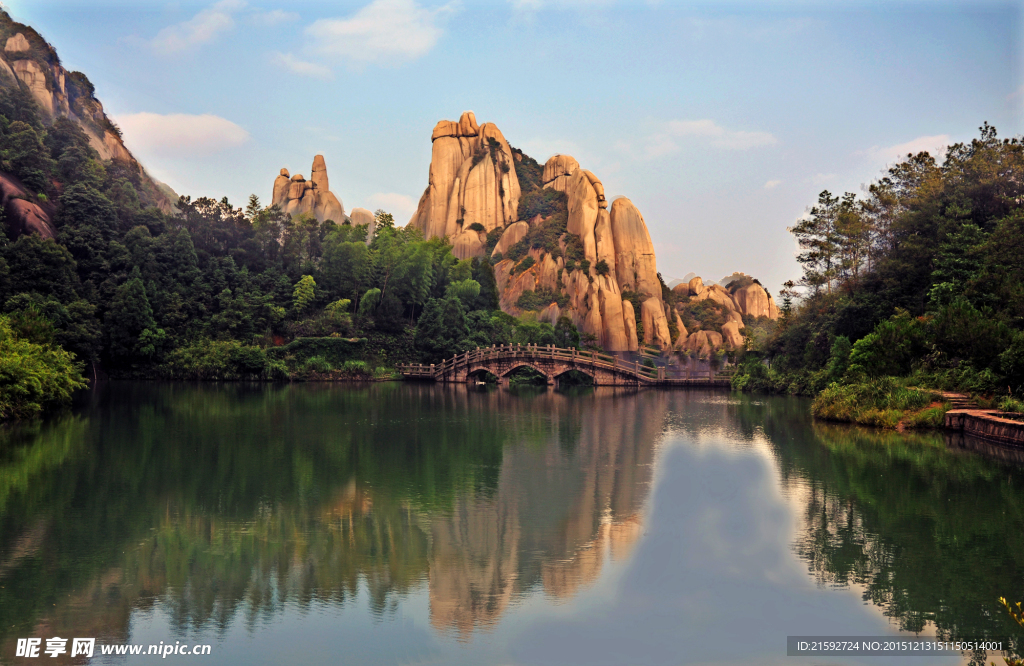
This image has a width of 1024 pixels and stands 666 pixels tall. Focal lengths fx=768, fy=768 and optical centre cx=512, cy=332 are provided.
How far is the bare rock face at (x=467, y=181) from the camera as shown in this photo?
254 feet

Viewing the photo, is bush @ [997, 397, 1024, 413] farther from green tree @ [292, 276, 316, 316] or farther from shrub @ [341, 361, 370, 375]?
green tree @ [292, 276, 316, 316]

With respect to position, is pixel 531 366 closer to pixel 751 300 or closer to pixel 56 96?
pixel 56 96

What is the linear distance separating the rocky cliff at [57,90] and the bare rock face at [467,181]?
28.2 metres

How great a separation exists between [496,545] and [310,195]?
7083 centimetres

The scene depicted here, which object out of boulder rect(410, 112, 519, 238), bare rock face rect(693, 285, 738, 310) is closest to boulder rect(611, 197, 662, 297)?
bare rock face rect(693, 285, 738, 310)

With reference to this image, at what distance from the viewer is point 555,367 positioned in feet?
134

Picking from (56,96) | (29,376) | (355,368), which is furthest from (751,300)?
(29,376)

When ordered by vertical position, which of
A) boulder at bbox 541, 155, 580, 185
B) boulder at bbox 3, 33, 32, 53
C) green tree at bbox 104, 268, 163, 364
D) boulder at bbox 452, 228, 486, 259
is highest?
boulder at bbox 541, 155, 580, 185

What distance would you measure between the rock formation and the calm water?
2366 inches

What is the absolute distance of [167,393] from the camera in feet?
94.8

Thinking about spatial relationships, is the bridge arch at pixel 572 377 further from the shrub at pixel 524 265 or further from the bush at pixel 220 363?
the shrub at pixel 524 265

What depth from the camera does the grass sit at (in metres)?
18.4

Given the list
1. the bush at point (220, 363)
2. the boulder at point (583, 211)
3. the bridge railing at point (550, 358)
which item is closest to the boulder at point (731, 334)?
the boulder at point (583, 211)

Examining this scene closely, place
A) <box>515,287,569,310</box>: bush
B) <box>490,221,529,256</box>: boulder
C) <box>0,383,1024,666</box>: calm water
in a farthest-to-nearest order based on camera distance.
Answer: <box>490,221,529,256</box>: boulder < <box>515,287,569,310</box>: bush < <box>0,383,1024,666</box>: calm water
